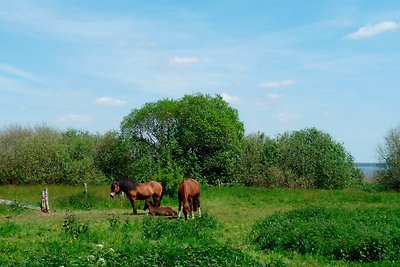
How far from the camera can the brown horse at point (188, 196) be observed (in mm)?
21000

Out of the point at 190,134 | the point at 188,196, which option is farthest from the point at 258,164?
the point at 188,196

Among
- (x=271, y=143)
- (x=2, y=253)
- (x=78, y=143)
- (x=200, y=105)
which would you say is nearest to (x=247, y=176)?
(x=271, y=143)

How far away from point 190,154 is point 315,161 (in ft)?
33.2

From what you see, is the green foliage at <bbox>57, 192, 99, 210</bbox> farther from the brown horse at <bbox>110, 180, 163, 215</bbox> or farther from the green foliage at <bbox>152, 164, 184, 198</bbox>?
the green foliage at <bbox>152, 164, 184, 198</bbox>

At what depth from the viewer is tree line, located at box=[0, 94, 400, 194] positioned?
4366 centimetres

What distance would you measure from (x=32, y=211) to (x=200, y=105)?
76.6ft

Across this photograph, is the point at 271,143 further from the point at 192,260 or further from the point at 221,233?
the point at 192,260

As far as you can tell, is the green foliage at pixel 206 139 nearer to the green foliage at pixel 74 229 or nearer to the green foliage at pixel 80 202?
the green foliage at pixel 80 202

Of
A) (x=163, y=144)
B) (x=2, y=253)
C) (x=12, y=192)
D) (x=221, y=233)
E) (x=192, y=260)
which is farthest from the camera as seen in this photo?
(x=163, y=144)


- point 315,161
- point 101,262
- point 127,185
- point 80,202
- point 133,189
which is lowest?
point 101,262

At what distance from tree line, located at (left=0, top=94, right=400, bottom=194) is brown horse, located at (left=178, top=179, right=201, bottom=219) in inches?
797

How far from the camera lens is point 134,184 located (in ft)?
79.7

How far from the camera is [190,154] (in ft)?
146

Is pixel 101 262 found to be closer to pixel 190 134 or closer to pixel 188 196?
pixel 188 196
